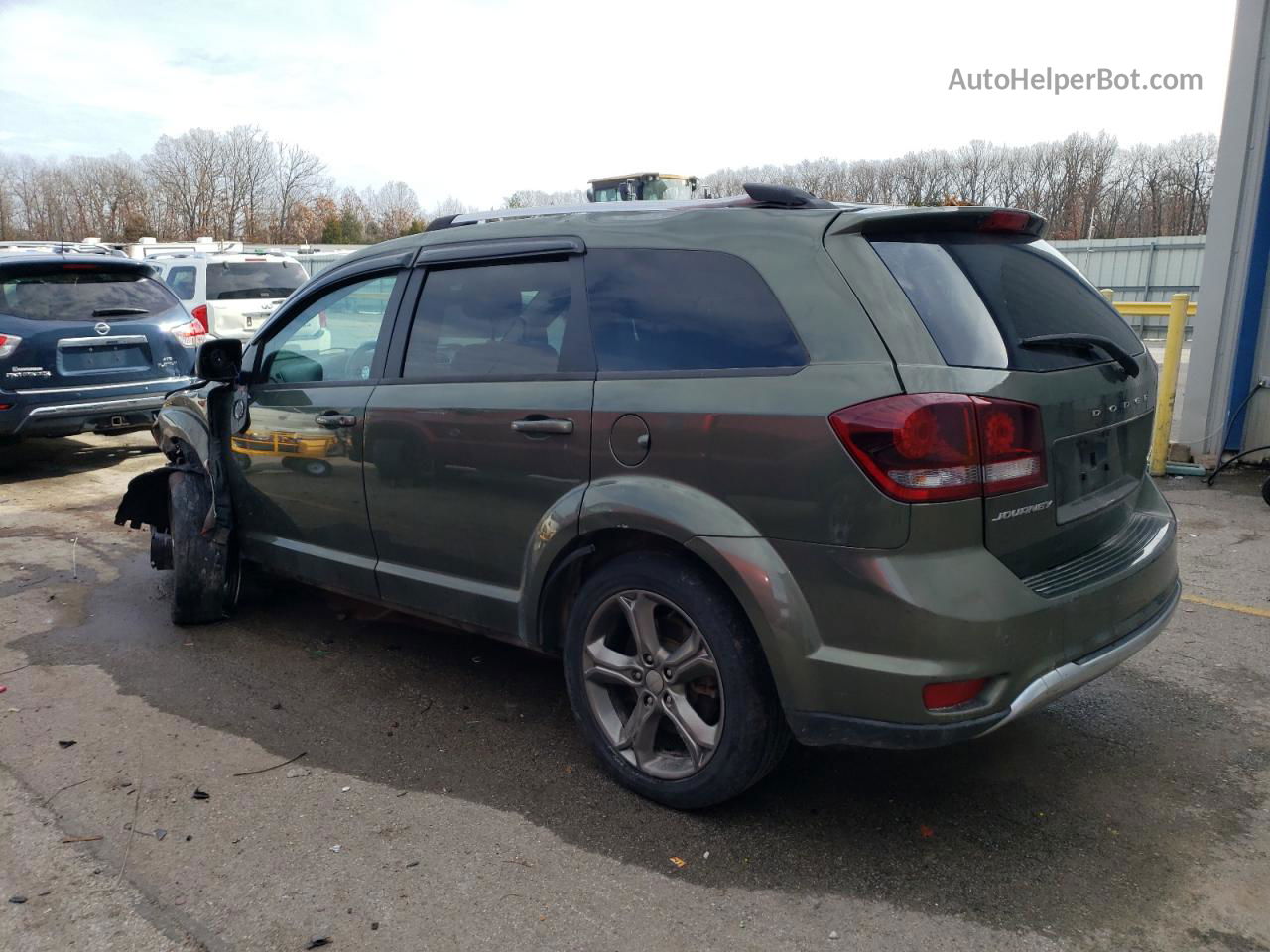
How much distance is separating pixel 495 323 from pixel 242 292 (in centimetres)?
1135

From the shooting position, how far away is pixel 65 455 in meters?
10.1

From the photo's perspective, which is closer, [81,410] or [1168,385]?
[1168,385]

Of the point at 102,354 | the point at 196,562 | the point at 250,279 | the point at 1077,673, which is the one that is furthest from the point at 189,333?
the point at 1077,673

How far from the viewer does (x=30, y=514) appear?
7492mm

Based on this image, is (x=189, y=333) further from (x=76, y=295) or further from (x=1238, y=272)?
(x=1238, y=272)

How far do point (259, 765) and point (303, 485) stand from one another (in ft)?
4.25

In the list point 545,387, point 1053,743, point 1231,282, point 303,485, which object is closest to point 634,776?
point 545,387

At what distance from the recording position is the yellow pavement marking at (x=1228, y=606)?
16.3ft

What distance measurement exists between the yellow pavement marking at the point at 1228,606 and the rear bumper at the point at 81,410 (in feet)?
25.3

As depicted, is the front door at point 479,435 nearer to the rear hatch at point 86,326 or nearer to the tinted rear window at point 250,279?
the rear hatch at point 86,326

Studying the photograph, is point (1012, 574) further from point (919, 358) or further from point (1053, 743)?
point (1053, 743)

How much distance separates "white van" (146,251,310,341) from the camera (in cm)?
1342

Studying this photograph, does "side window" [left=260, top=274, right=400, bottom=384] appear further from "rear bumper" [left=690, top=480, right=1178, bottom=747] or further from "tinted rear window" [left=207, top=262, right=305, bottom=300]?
"tinted rear window" [left=207, top=262, right=305, bottom=300]

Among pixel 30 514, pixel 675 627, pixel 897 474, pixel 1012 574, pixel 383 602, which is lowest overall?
pixel 30 514
